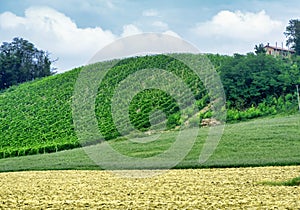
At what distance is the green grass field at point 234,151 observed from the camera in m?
15.0

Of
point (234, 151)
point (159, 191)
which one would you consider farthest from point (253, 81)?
point (159, 191)

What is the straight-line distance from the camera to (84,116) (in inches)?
1211

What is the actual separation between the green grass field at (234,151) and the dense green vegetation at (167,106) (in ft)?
16.2

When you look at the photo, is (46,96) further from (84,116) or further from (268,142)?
(268,142)

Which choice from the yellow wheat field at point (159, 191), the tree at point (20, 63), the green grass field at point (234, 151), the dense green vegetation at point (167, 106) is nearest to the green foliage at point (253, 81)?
the dense green vegetation at point (167, 106)

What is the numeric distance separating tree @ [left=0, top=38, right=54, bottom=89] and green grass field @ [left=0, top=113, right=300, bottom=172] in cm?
3481

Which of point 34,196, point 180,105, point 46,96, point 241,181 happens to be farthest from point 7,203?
point 46,96

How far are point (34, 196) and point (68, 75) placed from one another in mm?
35696

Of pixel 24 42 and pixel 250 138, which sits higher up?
pixel 24 42

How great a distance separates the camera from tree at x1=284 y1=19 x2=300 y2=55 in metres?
43.2

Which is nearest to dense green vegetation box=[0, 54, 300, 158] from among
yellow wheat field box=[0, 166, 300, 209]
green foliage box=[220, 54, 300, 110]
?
green foliage box=[220, 54, 300, 110]

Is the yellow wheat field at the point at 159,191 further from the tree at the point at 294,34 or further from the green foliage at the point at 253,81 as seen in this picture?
the tree at the point at 294,34

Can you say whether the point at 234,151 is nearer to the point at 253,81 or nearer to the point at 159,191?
the point at 159,191

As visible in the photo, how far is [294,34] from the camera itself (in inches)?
1757
